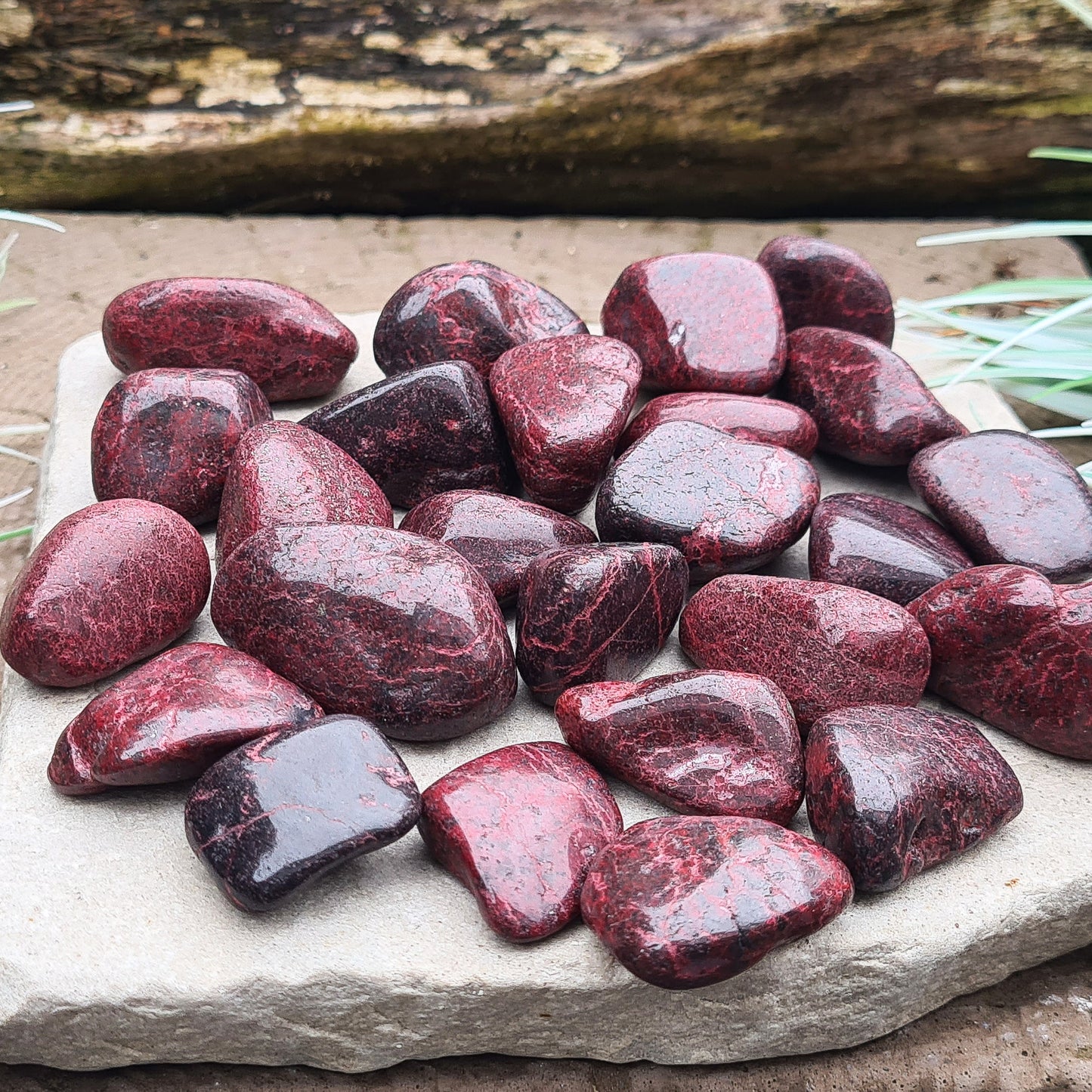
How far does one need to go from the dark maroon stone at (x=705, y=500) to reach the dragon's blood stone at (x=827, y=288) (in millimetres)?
636

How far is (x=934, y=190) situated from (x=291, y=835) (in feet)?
11.0

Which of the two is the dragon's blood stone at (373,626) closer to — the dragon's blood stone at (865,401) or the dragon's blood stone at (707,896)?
the dragon's blood stone at (707,896)

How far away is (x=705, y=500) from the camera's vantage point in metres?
2.01

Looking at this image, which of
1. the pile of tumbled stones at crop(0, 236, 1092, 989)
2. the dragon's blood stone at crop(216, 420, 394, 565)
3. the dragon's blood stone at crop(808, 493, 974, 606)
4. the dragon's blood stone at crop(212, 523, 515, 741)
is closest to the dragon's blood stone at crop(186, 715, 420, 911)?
the pile of tumbled stones at crop(0, 236, 1092, 989)

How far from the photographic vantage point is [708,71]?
3561 millimetres

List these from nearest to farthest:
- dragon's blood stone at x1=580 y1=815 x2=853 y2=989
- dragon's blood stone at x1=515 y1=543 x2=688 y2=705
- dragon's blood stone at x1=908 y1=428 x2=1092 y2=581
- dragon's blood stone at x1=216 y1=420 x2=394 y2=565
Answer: dragon's blood stone at x1=580 y1=815 x2=853 y2=989 < dragon's blood stone at x1=515 y1=543 x2=688 y2=705 < dragon's blood stone at x1=216 y1=420 x2=394 y2=565 < dragon's blood stone at x1=908 y1=428 x2=1092 y2=581

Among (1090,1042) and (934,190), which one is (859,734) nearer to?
(1090,1042)

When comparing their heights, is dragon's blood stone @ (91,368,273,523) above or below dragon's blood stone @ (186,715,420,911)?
above

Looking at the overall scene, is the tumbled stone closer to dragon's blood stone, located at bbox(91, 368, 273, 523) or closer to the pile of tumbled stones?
the pile of tumbled stones

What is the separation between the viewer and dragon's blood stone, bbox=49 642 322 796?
162cm

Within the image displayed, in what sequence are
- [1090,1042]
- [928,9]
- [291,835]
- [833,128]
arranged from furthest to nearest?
1. [833,128]
2. [928,9]
3. [1090,1042]
4. [291,835]

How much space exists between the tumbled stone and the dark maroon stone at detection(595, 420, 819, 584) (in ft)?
0.24

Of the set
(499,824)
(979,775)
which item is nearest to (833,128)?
(979,775)

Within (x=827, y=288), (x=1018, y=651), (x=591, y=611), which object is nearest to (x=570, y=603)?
(x=591, y=611)
